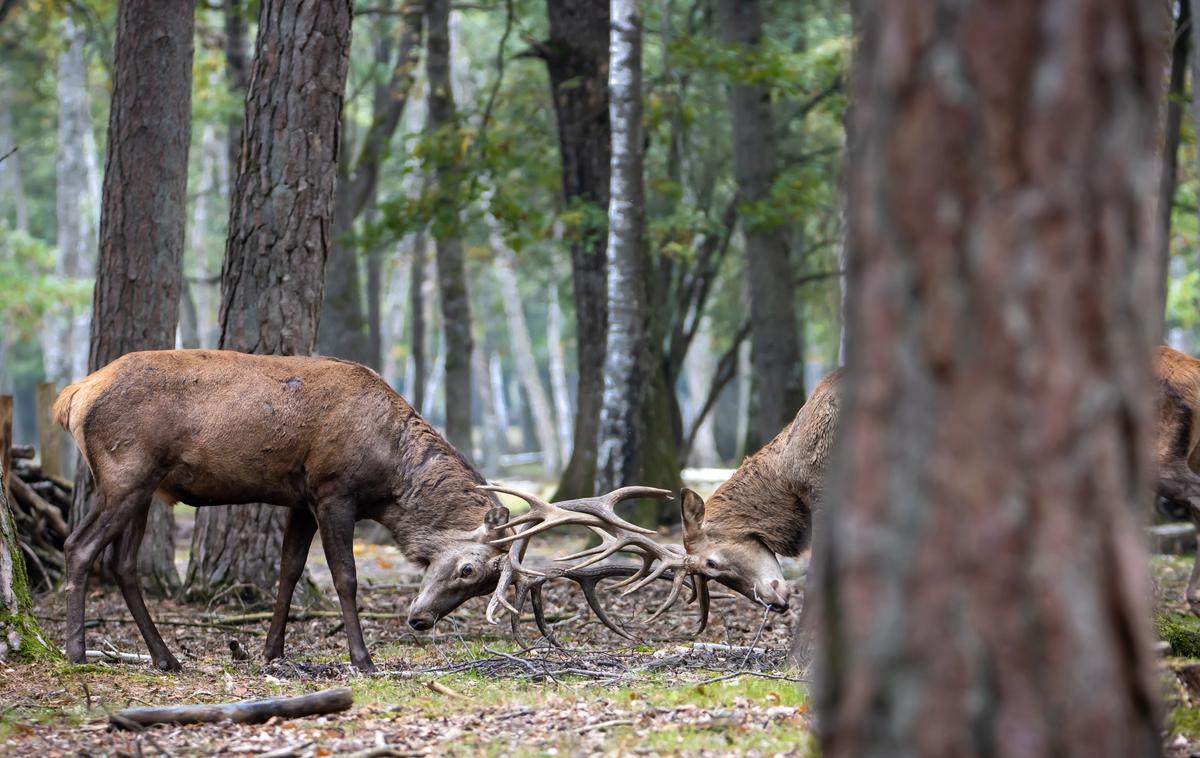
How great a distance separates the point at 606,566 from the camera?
812 centimetres

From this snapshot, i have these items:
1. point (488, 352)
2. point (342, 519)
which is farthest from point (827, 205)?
point (488, 352)

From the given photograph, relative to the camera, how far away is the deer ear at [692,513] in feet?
27.7

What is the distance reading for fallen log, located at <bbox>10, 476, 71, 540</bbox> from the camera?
11.1 m

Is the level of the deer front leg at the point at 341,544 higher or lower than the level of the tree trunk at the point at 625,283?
lower

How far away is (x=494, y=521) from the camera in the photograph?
313 inches

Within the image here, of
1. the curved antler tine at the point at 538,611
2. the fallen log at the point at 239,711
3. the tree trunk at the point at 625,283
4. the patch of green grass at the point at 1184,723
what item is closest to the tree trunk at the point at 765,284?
the tree trunk at the point at 625,283

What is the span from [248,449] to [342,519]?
696 millimetres

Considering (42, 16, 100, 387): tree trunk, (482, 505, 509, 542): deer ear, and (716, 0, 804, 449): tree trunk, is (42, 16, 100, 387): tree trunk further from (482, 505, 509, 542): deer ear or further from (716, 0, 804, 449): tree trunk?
(482, 505, 509, 542): deer ear

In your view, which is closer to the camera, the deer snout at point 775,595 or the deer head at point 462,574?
the deer head at point 462,574

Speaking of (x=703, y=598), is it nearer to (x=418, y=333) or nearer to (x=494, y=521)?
(x=494, y=521)

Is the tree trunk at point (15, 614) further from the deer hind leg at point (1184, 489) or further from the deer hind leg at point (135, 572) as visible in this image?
the deer hind leg at point (1184, 489)

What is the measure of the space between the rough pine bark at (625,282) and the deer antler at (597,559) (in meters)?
4.43

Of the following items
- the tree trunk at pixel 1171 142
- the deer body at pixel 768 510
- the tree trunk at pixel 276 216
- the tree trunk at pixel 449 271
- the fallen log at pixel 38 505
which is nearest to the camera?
the deer body at pixel 768 510

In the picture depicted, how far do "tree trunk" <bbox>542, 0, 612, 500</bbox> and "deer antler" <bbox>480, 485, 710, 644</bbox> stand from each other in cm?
708
